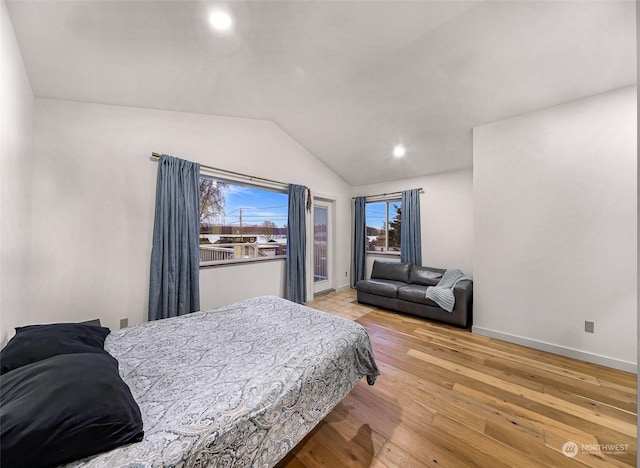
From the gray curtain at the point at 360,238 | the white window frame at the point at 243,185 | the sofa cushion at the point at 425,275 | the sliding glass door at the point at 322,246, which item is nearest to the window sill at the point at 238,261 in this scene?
the white window frame at the point at 243,185

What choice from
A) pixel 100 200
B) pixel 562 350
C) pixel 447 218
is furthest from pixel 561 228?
pixel 100 200

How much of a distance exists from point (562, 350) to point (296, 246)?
3592 mm

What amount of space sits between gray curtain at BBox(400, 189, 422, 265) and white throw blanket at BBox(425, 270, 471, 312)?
2.39 ft

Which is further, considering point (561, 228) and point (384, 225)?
point (384, 225)

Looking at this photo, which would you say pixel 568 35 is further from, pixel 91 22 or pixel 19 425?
pixel 19 425

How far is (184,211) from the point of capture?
8.98 ft

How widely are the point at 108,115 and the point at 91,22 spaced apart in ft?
3.58

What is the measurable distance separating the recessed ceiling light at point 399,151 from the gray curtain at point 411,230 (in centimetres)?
87

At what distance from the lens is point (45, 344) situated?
3.81 feet

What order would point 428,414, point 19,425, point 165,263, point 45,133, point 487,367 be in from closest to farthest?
point 19,425 < point 428,414 < point 45,133 < point 487,367 < point 165,263

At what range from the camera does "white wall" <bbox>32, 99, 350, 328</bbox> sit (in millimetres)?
2066

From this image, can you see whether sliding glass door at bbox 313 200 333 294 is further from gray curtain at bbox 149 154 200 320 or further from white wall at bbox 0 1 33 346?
white wall at bbox 0 1 33 346

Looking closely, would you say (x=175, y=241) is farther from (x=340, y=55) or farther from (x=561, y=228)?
(x=561, y=228)

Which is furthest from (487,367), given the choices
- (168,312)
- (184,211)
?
(184,211)
